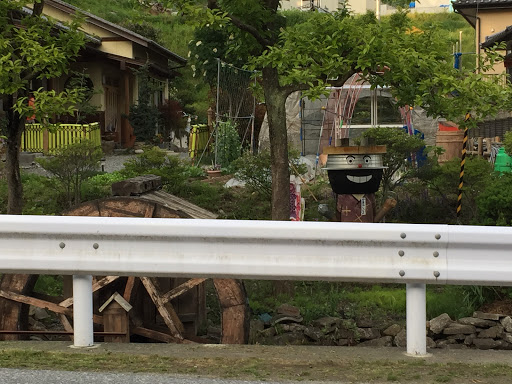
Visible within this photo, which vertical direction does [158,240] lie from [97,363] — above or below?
above

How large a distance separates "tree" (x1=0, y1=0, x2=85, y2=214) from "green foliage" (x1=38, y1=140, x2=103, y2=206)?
2944 millimetres

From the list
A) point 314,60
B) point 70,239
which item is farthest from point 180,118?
point 70,239

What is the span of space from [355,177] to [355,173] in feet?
0.22

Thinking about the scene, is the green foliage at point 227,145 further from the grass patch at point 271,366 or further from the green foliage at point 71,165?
the grass patch at point 271,366

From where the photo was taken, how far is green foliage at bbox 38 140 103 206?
14.3m

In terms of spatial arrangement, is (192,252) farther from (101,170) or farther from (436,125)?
(436,125)

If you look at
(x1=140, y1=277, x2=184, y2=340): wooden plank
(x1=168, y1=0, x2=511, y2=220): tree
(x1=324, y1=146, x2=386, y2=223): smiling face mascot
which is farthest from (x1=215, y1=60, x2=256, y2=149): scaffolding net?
(x1=140, y1=277, x2=184, y2=340): wooden plank

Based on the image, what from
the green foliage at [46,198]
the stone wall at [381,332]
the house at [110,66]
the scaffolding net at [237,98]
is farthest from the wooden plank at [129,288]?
the house at [110,66]

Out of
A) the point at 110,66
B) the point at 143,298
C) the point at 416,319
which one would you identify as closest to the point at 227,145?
the point at 110,66

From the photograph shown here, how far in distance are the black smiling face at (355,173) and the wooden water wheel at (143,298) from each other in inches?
158

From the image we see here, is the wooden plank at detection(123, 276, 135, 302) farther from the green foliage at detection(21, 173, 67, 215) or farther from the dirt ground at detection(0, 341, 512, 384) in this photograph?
the green foliage at detection(21, 173, 67, 215)

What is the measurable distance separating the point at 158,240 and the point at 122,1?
6088 centimetres

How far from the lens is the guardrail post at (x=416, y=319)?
4570 millimetres

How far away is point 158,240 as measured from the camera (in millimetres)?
4742
